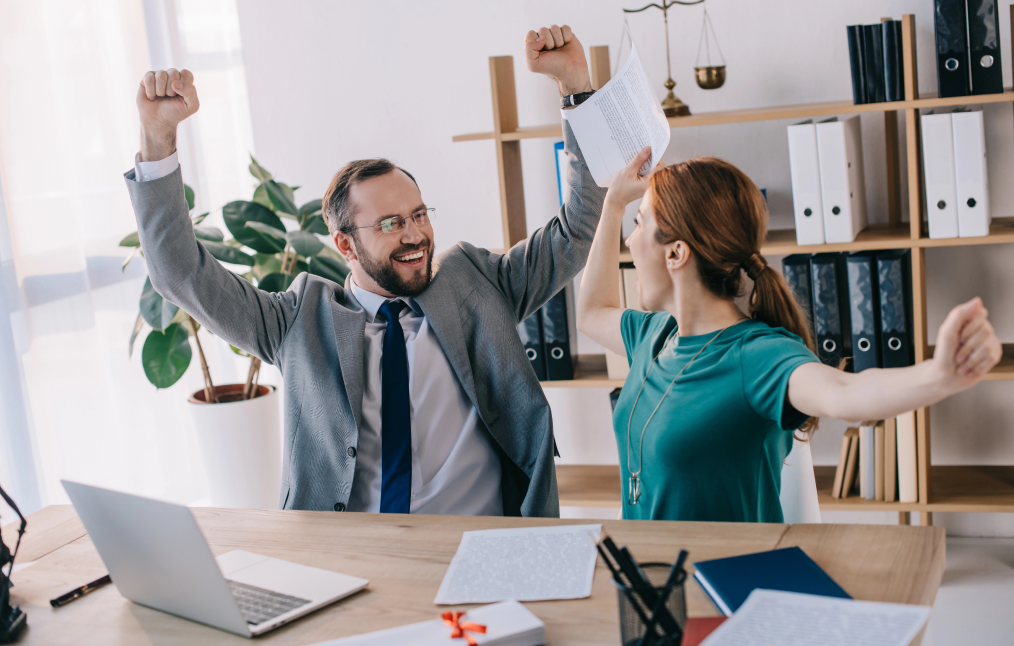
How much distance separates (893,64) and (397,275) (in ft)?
4.90

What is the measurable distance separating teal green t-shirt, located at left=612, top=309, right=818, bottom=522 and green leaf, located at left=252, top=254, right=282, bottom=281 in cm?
174

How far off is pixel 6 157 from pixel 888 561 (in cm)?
275

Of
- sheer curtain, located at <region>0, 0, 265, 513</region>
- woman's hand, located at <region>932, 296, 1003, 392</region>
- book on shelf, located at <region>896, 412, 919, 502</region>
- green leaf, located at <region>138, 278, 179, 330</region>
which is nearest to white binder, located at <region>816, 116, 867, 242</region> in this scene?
book on shelf, located at <region>896, 412, 919, 502</region>

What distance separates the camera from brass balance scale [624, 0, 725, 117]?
8.58 feet

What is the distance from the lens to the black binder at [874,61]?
235 centimetres

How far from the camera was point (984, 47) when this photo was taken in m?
2.31

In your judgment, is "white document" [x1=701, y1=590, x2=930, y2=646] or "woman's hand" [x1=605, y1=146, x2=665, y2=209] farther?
"woman's hand" [x1=605, y1=146, x2=665, y2=209]

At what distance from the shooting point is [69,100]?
298 centimetres

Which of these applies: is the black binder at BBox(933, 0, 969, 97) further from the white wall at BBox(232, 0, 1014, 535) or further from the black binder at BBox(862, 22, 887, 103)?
the white wall at BBox(232, 0, 1014, 535)

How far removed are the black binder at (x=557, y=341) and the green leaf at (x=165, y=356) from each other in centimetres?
114

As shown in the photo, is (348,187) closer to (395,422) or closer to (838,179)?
(395,422)

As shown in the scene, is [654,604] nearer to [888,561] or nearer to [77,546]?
[888,561]

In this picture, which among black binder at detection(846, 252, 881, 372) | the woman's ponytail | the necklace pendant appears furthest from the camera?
black binder at detection(846, 252, 881, 372)

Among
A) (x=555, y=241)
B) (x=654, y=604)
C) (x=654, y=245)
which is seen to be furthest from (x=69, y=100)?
(x=654, y=604)
